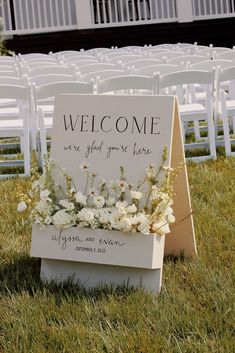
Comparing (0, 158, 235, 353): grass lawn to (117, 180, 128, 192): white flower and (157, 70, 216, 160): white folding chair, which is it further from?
(157, 70, 216, 160): white folding chair

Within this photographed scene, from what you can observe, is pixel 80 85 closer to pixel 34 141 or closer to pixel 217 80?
pixel 34 141

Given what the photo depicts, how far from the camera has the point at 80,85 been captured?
27.9ft

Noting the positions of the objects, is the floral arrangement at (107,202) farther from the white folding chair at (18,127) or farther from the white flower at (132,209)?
the white folding chair at (18,127)

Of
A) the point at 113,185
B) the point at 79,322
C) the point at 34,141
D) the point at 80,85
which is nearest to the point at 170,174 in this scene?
the point at 113,185

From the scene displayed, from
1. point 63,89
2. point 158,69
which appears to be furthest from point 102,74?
point 63,89

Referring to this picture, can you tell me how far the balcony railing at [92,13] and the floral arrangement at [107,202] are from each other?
16.2m

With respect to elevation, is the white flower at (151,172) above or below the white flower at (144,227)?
above

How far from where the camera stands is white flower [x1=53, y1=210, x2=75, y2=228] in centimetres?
523

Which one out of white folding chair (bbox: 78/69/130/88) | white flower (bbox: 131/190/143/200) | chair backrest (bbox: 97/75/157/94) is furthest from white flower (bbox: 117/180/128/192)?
white folding chair (bbox: 78/69/130/88)

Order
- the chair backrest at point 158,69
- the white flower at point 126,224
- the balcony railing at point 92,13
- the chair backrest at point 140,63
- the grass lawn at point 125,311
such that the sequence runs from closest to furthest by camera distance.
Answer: the grass lawn at point 125,311, the white flower at point 126,224, the chair backrest at point 158,69, the chair backrest at point 140,63, the balcony railing at point 92,13

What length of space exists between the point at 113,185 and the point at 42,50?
17389 mm

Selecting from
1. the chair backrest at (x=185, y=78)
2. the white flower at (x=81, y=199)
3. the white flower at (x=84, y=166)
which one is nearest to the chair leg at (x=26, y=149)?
the chair backrest at (x=185, y=78)

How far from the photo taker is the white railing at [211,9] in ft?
72.9

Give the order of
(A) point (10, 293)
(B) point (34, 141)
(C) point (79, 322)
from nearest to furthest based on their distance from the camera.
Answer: (C) point (79, 322), (A) point (10, 293), (B) point (34, 141)
